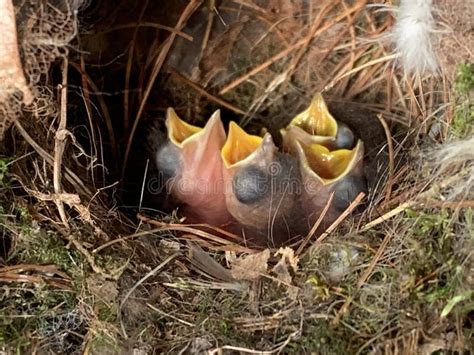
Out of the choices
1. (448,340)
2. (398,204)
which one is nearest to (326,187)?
(398,204)

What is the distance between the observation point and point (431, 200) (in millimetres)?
1147

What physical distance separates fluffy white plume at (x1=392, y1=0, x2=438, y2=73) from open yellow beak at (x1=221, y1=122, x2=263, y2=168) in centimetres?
34

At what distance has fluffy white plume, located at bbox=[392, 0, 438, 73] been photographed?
1.40 metres

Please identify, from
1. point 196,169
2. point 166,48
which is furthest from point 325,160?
point 166,48

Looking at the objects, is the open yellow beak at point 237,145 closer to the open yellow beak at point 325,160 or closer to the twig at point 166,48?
the open yellow beak at point 325,160

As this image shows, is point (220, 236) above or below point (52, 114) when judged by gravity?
below

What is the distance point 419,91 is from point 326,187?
0.99 ft

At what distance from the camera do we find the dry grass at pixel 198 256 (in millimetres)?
1104

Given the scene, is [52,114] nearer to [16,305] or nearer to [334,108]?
[16,305]

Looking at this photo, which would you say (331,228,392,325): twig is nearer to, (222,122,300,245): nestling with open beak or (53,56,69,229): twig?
(222,122,300,245): nestling with open beak

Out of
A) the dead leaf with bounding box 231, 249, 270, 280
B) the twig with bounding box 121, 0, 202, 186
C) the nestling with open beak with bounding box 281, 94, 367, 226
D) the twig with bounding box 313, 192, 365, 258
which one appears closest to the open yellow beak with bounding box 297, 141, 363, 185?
the nestling with open beak with bounding box 281, 94, 367, 226

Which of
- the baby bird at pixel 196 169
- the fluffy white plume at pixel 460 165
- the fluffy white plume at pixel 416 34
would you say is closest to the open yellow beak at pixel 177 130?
the baby bird at pixel 196 169

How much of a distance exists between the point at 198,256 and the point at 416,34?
1.96 feet

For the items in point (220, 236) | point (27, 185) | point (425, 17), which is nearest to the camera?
point (27, 185)
